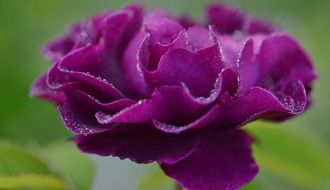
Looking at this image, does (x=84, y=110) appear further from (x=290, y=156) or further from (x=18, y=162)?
(x=290, y=156)

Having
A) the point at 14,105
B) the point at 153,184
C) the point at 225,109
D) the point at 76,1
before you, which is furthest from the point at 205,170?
the point at 76,1

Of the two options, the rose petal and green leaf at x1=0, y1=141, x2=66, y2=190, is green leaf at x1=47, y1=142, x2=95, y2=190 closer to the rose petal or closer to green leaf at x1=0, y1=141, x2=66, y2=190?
green leaf at x1=0, y1=141, x2=66, y2=190

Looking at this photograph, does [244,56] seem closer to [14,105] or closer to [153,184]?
[153,184]

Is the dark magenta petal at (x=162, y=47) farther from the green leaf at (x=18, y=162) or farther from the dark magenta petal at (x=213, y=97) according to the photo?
the green leaf at (x=18, y=162)

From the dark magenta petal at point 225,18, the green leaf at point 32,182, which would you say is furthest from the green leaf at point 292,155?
the green leaf at point 32,182

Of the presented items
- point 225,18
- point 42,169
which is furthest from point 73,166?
point 225,18

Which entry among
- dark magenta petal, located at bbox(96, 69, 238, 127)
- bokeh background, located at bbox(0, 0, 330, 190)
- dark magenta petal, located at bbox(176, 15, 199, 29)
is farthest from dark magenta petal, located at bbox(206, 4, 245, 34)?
dark magenta petal, located at bbox(96, 69, 238, 127)
